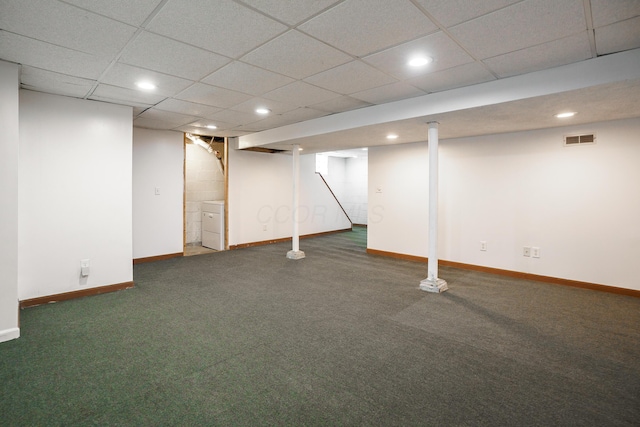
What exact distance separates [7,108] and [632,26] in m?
4.89

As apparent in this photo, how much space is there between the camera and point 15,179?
9.18 ft

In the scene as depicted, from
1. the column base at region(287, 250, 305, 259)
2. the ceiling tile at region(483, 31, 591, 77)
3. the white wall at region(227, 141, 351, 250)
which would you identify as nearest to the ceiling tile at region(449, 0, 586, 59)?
the ceiling tile at region(483, 31, 591, 77)

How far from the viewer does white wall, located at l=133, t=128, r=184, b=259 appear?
5547 mm

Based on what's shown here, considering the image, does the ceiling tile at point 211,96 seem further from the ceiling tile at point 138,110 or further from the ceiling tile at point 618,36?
the ceiling tile at point 618,36

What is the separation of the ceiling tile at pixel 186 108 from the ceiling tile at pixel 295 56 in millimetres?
1674

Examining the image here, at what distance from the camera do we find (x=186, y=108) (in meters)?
4.20

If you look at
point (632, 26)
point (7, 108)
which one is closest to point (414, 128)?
point (632, 26)

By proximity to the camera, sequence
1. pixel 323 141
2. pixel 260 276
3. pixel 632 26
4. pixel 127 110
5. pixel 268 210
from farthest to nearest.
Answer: pixel 268 210, pixel 323 141, pixel 260 276, pixel 127 110, pixel 632 26

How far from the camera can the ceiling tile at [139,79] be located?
2885 millimetres

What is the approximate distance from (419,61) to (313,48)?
3.09 ft

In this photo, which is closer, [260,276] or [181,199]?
[260,276]

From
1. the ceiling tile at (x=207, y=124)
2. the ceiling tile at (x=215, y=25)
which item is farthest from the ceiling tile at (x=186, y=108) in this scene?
the ceiling tile at (x=215, y=25)

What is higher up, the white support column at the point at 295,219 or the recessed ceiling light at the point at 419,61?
the recessed ceiling light at the point at 419,61

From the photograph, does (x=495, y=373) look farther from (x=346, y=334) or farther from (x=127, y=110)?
(x=127, y=110)
